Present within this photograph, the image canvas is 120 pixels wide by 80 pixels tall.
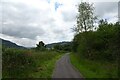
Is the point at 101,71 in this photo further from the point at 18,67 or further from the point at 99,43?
the point at 99,43

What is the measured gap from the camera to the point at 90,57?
41.3 meters

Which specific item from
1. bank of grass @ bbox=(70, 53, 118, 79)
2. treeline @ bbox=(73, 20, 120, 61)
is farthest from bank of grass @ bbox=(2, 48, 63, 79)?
treeline @ bbox=(73, 20, 120, 61)

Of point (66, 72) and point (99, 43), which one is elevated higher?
point (99, 43)

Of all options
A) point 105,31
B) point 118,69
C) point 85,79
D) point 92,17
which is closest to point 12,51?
point 85,79

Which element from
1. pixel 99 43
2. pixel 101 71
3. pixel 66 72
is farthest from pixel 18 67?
pixel 99 43

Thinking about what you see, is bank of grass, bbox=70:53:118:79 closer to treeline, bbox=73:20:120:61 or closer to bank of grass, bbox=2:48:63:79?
bank of grass, bbox=2:48:63:79

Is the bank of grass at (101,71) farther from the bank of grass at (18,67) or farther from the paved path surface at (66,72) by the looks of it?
the bank of grass at (18,67)

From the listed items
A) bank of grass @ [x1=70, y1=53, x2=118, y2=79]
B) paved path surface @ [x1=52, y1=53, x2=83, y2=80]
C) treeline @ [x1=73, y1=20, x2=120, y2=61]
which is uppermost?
treeline @ [x1=73, y1=20, x2=120, y2=61]

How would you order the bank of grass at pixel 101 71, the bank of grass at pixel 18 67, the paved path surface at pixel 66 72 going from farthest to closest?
the paved path surface at pixel 66 72 → the bank of grass at pixel 18 67 → the bank of grass at pixel 101 71

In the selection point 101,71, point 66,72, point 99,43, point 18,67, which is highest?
point 99,43

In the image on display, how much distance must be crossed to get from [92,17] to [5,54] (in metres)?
26.6

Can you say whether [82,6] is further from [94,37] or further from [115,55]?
[115,55]

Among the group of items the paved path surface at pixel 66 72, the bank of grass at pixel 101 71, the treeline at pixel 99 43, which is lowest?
the paved path surface at pixel 66 72

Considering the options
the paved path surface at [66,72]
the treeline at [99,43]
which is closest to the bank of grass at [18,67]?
the paved path surface at [66,72]
